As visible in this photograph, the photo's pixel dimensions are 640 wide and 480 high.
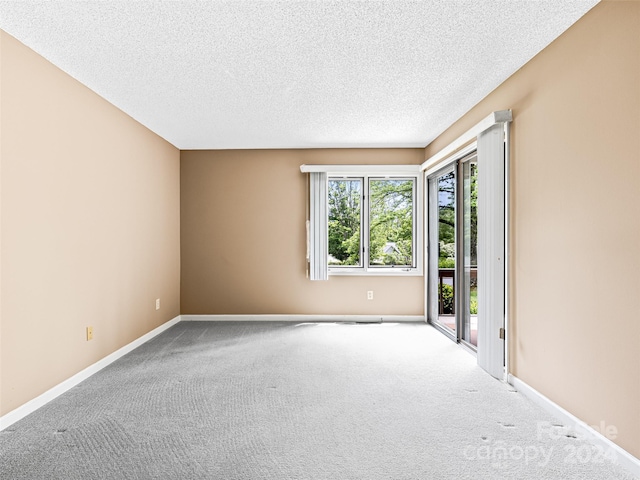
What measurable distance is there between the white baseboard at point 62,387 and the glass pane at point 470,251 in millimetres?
3615

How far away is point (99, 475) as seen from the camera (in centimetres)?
172

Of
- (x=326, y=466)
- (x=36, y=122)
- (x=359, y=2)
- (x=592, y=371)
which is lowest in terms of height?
(x=326, y=466)

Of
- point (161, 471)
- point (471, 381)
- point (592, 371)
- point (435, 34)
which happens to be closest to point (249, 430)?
point (161, 471)

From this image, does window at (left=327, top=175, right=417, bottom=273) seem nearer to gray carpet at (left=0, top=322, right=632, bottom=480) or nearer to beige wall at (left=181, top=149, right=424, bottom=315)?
beige wall at (left=181, top=149, right=424, bottom=315)

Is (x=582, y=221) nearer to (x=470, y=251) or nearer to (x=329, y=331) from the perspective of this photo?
(x=470, y=251)

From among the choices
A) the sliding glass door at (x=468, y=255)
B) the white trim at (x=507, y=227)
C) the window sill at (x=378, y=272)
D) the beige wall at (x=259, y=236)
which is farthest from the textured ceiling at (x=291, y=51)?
the window sill at (x=378, y=272)

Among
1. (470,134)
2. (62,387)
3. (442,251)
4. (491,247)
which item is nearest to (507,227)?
(491,247)

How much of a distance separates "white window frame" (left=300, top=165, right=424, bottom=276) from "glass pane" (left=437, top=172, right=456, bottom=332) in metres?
0.39

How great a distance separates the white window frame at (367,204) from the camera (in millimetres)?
4988

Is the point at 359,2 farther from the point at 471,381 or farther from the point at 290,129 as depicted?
the point at 471,381

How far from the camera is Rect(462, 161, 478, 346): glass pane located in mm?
3600

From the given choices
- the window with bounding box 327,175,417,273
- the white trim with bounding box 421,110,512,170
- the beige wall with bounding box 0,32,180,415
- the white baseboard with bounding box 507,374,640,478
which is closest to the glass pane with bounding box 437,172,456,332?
the white trim with bounding box 421,110,512,170

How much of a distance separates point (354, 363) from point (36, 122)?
3.17 metres

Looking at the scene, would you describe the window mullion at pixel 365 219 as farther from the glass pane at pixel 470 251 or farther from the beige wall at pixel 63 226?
the beige wall at pixel 63 226
